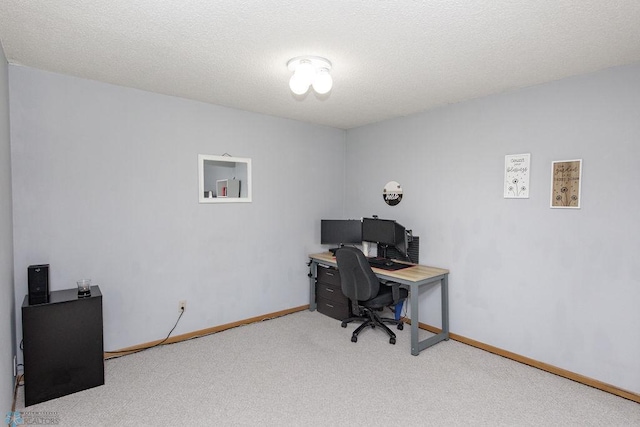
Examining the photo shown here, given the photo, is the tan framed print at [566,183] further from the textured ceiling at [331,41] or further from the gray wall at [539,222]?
the textured ceiling at [331,41]

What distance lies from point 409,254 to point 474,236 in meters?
0.78

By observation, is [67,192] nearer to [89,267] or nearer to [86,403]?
[89,267]

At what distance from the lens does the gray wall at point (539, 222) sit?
2.48 m

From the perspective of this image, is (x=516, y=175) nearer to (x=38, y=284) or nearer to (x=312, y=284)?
(x=312, y=284)

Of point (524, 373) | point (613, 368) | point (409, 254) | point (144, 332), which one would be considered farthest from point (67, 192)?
point (613, 368)

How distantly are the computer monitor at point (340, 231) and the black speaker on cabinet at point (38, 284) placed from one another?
2.76 metres

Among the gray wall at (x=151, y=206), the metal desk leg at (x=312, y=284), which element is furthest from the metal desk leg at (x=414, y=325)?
the gray wall at (x=151, y=206)

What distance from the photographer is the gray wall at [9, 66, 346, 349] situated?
266 cm

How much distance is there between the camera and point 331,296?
4125 mm

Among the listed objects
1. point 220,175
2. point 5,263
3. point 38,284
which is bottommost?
point 38,284

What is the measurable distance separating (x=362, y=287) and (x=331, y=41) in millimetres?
2213

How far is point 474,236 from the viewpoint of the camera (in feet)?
11.0

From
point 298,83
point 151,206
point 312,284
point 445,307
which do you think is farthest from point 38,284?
point 445,307

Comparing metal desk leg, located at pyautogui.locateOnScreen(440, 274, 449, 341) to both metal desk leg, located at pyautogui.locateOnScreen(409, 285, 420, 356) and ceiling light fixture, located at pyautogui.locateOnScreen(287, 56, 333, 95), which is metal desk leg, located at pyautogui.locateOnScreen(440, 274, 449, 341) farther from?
ceiling light fixture, located at pyautogui.locateOnScreen(287, 56, 333, 95)
